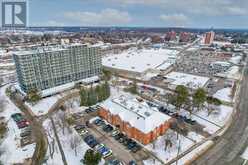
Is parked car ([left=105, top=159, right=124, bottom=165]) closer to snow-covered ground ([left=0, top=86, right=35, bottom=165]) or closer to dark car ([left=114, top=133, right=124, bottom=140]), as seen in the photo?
dark car ([left=114, top=133, right=124, bottom=140])

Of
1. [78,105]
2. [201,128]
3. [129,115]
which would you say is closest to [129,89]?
[78,105]

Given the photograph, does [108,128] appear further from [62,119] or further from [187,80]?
[187,80]

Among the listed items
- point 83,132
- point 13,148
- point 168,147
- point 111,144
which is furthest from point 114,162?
point 13,148

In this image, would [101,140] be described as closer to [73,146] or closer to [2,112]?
[73,146]

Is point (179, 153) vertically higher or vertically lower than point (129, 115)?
lower

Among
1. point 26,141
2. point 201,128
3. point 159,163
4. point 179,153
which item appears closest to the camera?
point 159,163

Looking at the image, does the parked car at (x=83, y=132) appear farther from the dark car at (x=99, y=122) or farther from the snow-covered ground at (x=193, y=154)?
the snow-covered ground at (x=193, y=154)
